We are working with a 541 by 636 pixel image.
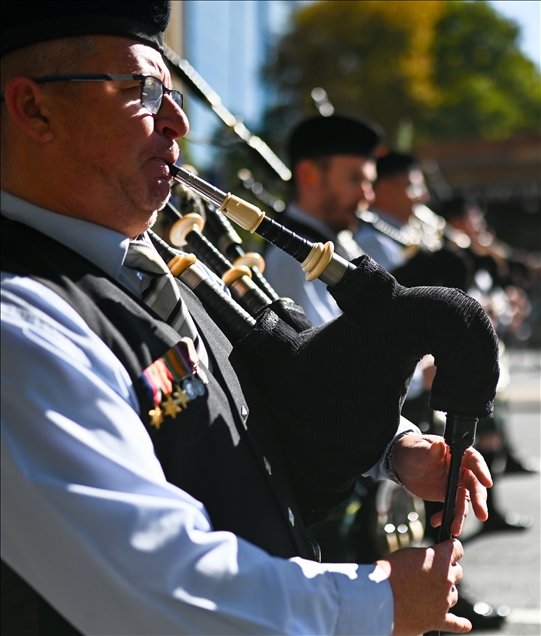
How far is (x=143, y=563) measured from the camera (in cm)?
109

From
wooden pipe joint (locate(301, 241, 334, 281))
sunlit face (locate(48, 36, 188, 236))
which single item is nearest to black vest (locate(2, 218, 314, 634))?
sunlit face (locate(48, 36, 188, 236))

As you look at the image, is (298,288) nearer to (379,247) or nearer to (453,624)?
(379,247)

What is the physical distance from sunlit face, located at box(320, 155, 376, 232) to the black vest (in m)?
2.71

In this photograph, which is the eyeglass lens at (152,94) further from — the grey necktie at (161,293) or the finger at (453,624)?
the finger at (453,624)

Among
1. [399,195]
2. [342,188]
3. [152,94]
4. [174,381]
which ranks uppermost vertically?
[399,195]

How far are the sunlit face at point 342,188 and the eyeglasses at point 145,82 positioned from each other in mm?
2560

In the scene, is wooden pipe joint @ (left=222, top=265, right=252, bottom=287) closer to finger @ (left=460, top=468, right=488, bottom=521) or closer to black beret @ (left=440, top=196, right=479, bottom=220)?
finger @ (left=460, top=468, right=488, bottom=521)

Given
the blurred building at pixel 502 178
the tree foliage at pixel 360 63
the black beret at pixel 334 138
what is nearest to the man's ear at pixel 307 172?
the black beret at pixel 334 138

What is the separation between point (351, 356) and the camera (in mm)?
1436

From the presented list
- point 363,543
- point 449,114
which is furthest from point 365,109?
point 363,543

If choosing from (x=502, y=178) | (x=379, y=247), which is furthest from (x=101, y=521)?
(x=502, y=178)

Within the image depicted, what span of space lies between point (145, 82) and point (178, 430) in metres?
0.57

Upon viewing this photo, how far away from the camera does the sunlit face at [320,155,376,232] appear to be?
13.1 feet

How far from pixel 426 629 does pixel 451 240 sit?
558cm
